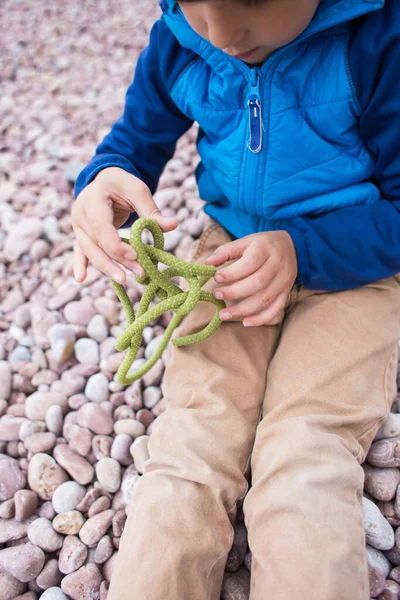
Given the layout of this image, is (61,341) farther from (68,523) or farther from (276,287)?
(276,287)

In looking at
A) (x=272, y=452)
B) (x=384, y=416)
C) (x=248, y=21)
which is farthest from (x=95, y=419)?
(x=248, y=21)

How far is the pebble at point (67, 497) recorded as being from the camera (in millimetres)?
997

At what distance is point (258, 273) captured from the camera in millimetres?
873

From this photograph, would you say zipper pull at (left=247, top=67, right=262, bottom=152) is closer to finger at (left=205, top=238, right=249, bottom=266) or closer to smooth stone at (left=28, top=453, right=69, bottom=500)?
finger at (left=205, top=238, right=249, bottom=266)

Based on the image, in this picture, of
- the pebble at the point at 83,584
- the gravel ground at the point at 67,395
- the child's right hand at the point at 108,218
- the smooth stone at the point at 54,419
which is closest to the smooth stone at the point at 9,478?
the gravel ground at the point at 67,395

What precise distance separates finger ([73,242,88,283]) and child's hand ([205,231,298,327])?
9.5 inches

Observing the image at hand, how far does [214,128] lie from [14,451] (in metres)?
0.76

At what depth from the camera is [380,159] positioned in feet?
3.02

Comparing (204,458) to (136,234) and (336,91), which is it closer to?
(136,234)

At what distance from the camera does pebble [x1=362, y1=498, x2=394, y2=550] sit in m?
0.88

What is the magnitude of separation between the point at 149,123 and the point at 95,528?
0.80m

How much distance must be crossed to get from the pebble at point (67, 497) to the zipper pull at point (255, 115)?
2.35ft

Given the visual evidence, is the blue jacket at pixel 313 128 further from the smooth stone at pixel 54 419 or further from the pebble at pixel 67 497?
the pebble at pixel 67 497

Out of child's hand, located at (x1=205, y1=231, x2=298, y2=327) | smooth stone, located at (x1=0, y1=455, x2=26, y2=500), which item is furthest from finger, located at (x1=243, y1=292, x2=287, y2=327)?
smooth stone, located at (x1=0, y1=455, x2=26, y2=500)
